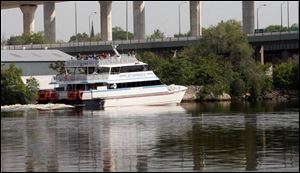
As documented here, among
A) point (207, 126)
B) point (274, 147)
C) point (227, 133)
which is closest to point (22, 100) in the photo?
point (207, 126)

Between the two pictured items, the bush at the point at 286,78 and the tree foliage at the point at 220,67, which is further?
the bush at the point at 286,78

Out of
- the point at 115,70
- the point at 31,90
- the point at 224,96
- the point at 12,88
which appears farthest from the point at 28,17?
the point at 115,70

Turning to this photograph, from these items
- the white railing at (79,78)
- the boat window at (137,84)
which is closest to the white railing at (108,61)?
the white railing at (79,78)

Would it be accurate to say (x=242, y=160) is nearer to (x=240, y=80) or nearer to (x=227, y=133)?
(x=227, y=133)

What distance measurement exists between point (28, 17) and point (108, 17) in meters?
17.2

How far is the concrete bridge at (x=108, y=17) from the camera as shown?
140m

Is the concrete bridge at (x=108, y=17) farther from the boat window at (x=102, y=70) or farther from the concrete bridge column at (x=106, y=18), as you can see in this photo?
the boat window at (x=102, y=70)

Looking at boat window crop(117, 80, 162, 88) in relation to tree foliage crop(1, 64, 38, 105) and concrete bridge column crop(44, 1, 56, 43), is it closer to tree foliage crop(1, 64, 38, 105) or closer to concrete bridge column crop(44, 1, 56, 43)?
tree foliage crop(1, 64, 38, 105)

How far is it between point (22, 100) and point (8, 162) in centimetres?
5358

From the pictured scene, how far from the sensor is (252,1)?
139 metres

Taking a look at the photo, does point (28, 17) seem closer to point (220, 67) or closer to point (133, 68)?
point (220, 67)

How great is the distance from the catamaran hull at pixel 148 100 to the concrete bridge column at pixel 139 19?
55.7 metres

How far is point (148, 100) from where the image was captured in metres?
88.0

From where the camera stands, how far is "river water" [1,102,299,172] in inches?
1310
